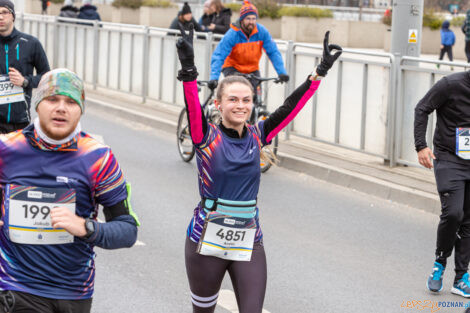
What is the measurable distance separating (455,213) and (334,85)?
235 inches

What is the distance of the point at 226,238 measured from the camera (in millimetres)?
4656

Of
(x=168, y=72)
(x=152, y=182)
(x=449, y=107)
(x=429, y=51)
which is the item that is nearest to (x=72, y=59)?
(x=168, y=72)

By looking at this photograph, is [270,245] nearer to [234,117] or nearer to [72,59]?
[234,117]

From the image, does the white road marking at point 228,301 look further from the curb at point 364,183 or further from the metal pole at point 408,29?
the metal pole at point 408,29

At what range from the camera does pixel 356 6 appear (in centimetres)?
4722

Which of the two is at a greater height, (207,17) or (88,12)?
(88,12)

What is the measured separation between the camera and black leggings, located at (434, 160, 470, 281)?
6660 mm

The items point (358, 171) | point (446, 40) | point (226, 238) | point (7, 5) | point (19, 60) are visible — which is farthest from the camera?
point (446, 40)

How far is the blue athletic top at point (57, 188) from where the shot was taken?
354 centimetres

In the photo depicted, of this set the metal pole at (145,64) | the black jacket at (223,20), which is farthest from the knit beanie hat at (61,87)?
the black jacket at (223,20)

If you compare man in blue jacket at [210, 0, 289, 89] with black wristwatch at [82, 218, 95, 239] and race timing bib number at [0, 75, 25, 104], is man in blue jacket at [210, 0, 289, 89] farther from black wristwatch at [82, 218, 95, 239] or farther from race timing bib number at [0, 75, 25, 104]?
black wristwatch at [82, 218, 95, 239]

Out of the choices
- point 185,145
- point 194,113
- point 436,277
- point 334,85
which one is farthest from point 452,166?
point 185,145

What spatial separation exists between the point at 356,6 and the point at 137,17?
11.4m

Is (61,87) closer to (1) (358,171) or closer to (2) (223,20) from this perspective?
(1) (358,171)
